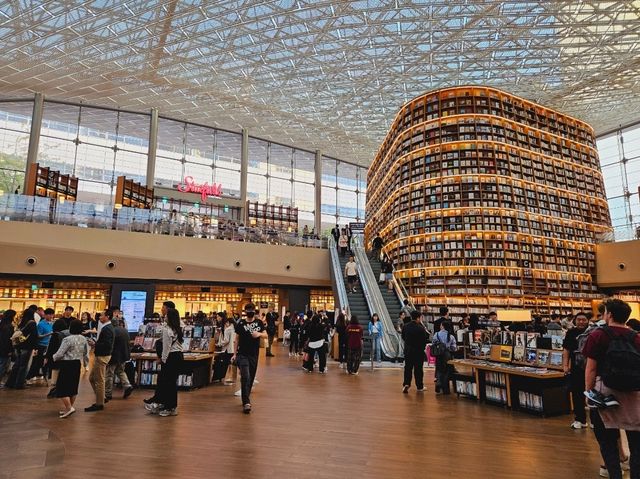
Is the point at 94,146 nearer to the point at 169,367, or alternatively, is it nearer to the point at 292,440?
the point at 169,367

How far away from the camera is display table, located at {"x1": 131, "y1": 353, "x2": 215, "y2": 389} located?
6.60 meters

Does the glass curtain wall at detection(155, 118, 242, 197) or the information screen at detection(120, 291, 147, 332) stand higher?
the glass curtain wall at detection(155, 118, 242, 197)

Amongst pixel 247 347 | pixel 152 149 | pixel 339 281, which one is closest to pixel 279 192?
pixel 152 149

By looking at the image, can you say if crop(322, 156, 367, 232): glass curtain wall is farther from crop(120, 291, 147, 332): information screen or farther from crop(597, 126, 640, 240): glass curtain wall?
crop(120, 291, 147, 332): information screen

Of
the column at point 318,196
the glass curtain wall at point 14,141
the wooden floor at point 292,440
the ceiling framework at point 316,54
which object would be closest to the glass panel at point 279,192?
the column at point 318,196

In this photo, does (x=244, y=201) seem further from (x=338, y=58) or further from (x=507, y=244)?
(x=507, y=244)

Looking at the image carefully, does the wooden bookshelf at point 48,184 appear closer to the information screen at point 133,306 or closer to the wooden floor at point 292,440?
the information screen at point 133,306

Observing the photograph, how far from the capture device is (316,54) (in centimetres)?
1734

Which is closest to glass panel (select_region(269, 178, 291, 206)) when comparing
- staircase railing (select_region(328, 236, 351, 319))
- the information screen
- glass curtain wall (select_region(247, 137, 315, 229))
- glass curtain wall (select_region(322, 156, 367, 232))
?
glass curtain wall (select_region(247, 137, 315, 229))

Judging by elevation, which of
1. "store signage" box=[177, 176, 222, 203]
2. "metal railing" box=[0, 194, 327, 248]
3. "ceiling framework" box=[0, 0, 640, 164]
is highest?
"ceiling framework" box=[0, 0, 640, 164]

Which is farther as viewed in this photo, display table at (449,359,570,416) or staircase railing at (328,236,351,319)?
staircase railing at (328,236,351,319)

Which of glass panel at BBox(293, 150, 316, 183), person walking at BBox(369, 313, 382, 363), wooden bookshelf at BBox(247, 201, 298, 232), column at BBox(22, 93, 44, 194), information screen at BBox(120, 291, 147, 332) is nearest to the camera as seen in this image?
person walking at BBox(369, 313, 382, 363)

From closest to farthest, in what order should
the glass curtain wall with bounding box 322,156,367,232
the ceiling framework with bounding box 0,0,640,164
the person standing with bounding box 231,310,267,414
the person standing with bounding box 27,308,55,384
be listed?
1. the person standing with bounding box 231,310,267,414
2. the person standing with bounding box 27,308,55,384
3. the ceiling framework with bounding box 0,0,640,164
4. the glass curtain wall with bounding box 322,156,367,232

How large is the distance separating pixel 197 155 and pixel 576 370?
2362cm
